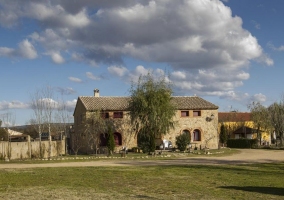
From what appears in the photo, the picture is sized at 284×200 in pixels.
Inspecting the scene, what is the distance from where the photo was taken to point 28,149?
35.8 metres

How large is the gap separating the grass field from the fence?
16.0 meters

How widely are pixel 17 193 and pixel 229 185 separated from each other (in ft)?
26.8

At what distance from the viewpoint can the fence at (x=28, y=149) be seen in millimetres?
33781

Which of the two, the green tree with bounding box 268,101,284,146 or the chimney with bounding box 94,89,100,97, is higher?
the chimney with bounding box 94,89,100,97

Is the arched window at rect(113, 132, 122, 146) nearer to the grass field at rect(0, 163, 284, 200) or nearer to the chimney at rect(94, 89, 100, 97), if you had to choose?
the chimney at rect(94, 89, 100, 97)

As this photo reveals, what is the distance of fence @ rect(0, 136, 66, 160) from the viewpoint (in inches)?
1330

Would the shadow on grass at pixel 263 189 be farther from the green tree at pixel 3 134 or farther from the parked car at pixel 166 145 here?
the green tree at pixel 3 134

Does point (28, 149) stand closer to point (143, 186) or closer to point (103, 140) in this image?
point (103, 140)

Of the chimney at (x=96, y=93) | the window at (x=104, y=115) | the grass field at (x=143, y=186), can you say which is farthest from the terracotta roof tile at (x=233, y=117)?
the grass field at (x=143, y=186)

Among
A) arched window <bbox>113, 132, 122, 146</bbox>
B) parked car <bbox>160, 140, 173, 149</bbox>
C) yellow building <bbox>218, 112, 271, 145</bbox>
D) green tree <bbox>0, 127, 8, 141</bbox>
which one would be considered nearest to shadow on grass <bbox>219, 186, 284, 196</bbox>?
parked car <bbox>160, 140, 173, 149</bbox>

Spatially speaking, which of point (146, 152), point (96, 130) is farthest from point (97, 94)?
point (146, 152)

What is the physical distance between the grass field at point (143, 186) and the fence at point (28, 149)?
15983mm

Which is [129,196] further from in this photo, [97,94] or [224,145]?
[224,145]

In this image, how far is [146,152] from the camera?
38031 millimetres
